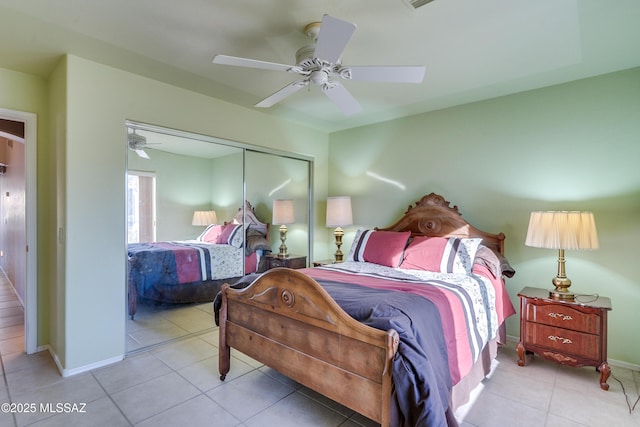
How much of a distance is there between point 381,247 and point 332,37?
7.45ft

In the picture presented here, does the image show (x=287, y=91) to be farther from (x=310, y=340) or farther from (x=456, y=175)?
(x=456, y=175)

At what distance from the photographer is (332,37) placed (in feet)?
5.45

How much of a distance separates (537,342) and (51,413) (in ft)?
12.0

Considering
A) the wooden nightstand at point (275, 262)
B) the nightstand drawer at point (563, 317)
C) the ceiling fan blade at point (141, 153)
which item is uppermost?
the ceiling fan blade at point (141, 153)

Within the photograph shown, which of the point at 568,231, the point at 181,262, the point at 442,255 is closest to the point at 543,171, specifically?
the point at 568,231

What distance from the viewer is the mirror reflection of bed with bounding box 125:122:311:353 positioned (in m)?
3.04

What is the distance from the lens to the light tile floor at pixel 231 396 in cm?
201

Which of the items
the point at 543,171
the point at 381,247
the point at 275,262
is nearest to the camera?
the point at 543,171

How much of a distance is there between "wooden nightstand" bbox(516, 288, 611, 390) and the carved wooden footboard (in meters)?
1.85

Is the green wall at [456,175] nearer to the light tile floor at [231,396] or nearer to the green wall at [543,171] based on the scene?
the green wall at [543,171]

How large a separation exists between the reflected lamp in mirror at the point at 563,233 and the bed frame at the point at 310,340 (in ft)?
6.20

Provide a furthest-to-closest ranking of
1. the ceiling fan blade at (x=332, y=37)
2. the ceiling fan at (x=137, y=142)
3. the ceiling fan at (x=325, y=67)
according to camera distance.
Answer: the ceiling fan at (x=137, y=142), the ceiling fan at (x=325, y=67), the ceiling fan blade at (x=332, y=37)

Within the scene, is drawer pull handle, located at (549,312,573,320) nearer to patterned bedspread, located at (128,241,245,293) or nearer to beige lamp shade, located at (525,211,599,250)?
beige lamp shade, located at (525,211,599,250)

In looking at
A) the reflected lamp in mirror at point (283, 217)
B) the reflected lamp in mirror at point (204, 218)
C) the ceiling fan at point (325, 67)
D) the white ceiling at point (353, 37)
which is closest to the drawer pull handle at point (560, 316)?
the white ceiling at point (353, 37)
